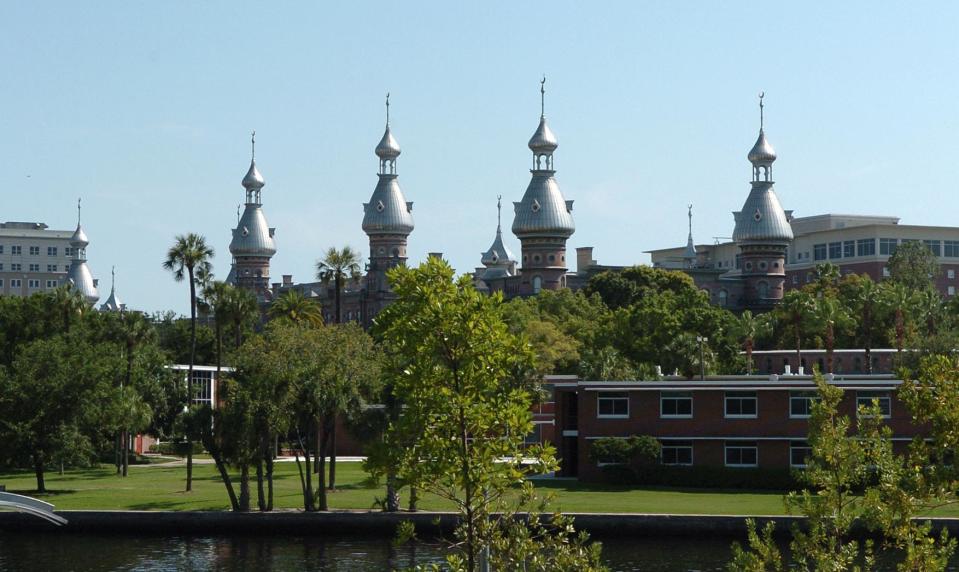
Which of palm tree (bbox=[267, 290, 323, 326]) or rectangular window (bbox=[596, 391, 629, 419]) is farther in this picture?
palm tree (bbox=[267, 290, 323, 326])

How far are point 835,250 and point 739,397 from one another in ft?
338

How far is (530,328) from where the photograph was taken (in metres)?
106

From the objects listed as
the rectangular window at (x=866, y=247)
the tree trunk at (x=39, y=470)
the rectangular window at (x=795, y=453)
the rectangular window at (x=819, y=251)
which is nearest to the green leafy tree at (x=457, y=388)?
the rectangular window at (x=795, y=453)

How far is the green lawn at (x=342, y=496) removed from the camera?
5894cm

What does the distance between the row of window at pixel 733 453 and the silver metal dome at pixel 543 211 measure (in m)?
84.6

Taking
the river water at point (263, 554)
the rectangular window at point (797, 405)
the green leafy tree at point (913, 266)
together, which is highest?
the green leafy tree at point (913, 266)

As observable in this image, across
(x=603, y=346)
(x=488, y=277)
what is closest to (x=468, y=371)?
(x=603, y=346)

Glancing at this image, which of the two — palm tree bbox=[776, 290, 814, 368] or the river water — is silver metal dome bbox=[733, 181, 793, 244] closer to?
palm tree bbox=[776, 290, 814, 368]

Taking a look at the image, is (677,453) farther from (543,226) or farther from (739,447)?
(543,226)

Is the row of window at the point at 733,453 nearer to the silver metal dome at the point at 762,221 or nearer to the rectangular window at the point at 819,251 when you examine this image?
the silver metal dome at the point at 762,221

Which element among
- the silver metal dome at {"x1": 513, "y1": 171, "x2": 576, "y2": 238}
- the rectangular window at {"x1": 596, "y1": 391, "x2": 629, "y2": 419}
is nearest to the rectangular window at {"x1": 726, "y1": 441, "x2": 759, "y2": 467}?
the rectangular window at {"x1": 596, "y1": 391, "x2": 629, "y2": 419}

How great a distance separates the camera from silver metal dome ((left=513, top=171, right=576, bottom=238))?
153125 millimetres

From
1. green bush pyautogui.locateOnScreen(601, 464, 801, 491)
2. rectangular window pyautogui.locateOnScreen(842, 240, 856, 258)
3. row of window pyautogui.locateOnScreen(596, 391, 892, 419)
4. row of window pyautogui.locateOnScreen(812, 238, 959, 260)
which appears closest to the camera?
green bush pyautogui.locateOnScreen(601, 464, 801, 491)

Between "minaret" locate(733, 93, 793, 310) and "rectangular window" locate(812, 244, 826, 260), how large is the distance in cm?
947
